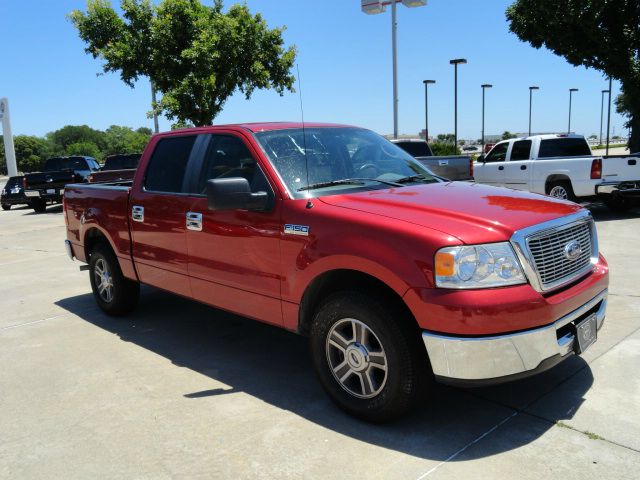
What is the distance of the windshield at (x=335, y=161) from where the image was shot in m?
3.94

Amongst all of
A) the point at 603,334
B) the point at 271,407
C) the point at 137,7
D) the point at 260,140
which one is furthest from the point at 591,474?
the point at 137,7

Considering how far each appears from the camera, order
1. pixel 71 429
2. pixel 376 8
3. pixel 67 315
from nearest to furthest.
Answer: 1. pixel 71 429
2. pixel 67 315
3. pixel 376 8

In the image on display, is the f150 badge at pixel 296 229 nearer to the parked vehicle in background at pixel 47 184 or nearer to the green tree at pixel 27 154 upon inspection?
the parked vehicle in background at pixel 47 184

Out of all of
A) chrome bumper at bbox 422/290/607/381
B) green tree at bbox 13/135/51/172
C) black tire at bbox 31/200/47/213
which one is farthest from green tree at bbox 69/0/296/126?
green tree at bbox 13/135/51/172

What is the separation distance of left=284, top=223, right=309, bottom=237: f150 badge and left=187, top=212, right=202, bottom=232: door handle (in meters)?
1.01

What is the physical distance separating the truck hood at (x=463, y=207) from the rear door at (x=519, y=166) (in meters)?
9.54

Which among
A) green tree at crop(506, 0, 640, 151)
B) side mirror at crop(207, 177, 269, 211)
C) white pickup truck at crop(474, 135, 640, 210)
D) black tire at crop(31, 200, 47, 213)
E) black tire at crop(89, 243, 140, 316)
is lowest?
black tire at crop(31, 200, 47, 213)

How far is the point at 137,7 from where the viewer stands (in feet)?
62.3

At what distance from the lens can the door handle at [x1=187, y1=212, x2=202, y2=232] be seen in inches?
173

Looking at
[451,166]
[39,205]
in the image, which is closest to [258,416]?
[451,166]

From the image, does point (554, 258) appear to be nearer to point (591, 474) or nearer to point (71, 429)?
point (591, 474)

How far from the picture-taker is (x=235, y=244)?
409cm

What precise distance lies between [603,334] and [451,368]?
2.45 meters

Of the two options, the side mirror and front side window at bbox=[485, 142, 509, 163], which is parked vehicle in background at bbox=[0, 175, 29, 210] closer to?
front side window at bbox=[485, 142, 509, 163]
